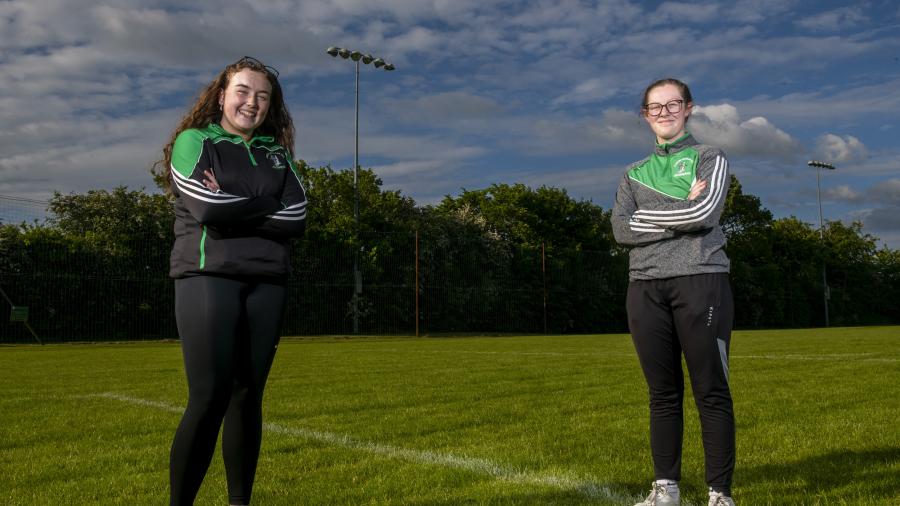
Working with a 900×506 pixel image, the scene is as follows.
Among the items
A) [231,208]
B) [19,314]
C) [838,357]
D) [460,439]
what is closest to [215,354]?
[231,208]

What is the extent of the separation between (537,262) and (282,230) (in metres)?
30.1

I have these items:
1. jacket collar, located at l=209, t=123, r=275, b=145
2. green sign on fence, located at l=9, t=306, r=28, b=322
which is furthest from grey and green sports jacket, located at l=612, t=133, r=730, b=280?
green sign on fence, located at l=9, t=306, r=28, b=322

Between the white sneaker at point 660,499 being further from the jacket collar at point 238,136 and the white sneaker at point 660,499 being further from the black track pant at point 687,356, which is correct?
the jacket collar at point 238,136

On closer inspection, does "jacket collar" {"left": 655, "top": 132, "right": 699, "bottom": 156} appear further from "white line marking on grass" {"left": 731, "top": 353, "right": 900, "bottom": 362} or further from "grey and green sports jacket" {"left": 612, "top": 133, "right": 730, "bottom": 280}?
"white line marking on grass" {"left": 731, "top": 353, "right": 900, "bottom": 362}

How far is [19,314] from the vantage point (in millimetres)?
20719

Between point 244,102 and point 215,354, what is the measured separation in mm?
980

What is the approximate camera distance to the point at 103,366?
507 inches

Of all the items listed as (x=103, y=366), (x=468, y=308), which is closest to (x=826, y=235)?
(x=468, y=308)

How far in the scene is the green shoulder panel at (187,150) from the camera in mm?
2846

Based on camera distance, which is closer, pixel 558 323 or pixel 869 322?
pixel 558 323

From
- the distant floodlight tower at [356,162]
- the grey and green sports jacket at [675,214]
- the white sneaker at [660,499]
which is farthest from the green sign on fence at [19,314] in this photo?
the white sneaker at [660,499]

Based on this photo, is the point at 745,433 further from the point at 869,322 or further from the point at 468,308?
the point at 869,322

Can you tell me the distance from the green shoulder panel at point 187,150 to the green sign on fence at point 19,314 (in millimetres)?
20668

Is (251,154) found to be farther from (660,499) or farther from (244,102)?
(660,499)
